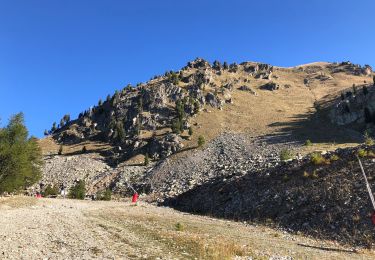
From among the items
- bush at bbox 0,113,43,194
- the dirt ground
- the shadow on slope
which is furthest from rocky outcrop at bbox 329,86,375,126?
bush at bbox 0,113,43,194

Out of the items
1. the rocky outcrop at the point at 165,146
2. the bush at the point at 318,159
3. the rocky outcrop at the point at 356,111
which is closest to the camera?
the bush at the point at 318,159

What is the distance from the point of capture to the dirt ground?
1758cm

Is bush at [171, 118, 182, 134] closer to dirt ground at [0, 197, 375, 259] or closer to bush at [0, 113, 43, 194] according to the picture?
bush at [0, 113, 43, 194]

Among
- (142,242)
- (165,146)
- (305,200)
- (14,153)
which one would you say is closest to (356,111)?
(165,146)

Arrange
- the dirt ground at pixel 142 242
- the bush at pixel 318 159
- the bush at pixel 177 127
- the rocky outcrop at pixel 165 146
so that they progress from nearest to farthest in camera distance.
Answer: the dirt ground at pixel 142 242 < the bush at pixel 318 159 < the rocky outcrop at pixel 165 146 < the bush at pixel 177 127

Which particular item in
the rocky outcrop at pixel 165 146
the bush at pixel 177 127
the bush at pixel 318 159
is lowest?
the bush at pixel 318 159

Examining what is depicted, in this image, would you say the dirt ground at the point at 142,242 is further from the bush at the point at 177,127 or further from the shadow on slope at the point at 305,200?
the bush at the point at 177,127

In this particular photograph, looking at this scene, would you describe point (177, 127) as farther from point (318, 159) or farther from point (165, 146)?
point (318, 159)

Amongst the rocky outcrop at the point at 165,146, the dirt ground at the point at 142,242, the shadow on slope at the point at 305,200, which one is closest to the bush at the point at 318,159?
the shadow on slope at the point at 305,200

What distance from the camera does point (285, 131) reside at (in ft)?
334

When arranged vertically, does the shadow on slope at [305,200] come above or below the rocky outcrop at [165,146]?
below

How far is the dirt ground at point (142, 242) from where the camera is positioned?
692 inches

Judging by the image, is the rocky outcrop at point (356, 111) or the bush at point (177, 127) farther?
the bush at point (177, 127)

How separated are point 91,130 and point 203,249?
133 m
